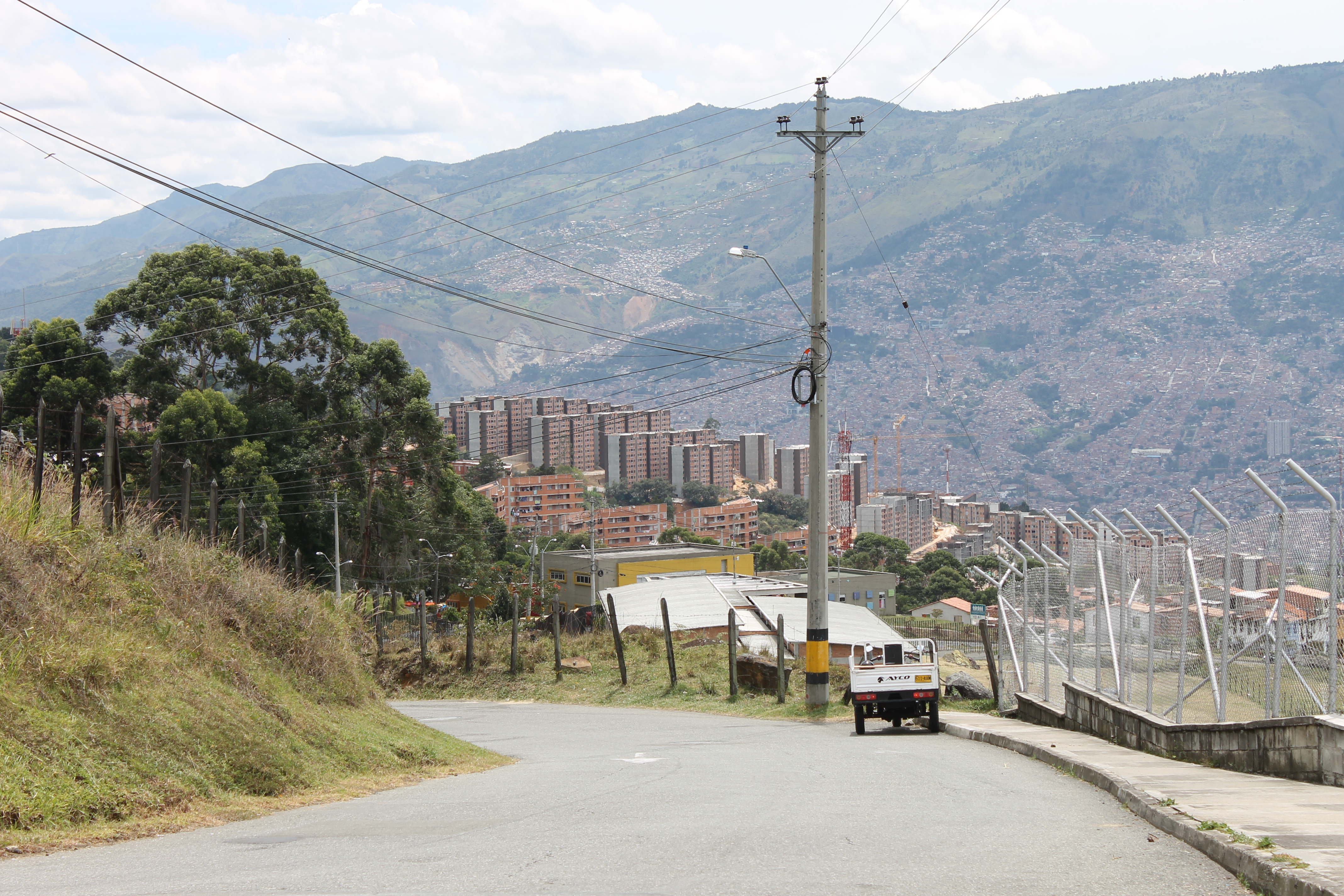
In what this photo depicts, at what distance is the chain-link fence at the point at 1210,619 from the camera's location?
9.11 m

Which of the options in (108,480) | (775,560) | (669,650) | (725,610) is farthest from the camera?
Answer: (775,560)

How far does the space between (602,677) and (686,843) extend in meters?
22.4

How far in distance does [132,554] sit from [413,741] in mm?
4017

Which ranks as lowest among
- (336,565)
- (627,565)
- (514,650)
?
(627,565)

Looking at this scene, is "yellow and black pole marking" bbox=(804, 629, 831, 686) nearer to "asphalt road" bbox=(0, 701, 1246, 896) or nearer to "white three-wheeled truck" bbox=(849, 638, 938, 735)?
"white three-wheeled truck" bbox=(849, 638, 938, 735)

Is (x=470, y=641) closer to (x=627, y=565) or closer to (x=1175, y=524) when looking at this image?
(x=1175, y=524)

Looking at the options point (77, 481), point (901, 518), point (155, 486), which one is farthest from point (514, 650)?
point (901, 518)

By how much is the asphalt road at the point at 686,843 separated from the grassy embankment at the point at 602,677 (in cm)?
1150

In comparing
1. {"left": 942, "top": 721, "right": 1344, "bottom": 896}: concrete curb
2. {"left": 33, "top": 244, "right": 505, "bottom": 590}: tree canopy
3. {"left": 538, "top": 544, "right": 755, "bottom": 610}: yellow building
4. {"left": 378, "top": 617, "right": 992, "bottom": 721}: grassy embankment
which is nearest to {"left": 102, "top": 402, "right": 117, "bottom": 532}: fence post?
{"left": 942, "top": 721, "right": 1344, "bottom": 896}: concrete curb

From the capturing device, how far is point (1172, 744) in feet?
39.4

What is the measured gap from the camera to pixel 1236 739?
10375 mm

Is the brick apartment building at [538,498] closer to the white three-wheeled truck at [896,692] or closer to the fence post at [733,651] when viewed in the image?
the fence post at [733,651]

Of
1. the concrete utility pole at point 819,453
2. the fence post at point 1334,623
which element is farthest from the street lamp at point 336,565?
the fence post at point 1334,623

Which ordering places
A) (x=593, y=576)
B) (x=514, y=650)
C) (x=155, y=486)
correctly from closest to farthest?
(x=155, y=486)
(x=514, y=650)
(x=593, y=576)
